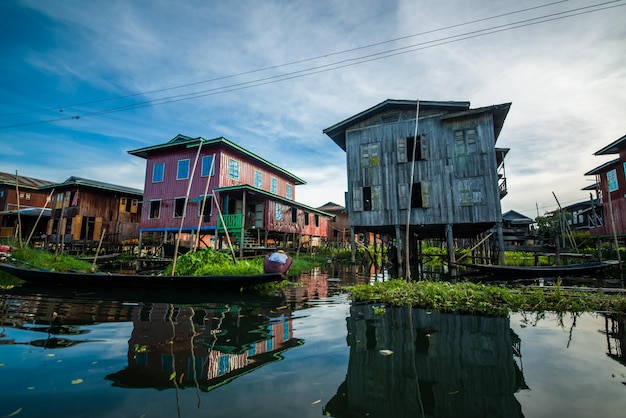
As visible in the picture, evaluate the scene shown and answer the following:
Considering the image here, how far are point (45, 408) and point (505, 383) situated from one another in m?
4.80

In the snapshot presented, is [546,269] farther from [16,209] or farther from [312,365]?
[16,209]

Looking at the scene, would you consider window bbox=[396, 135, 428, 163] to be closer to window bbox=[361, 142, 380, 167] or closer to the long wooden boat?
window bbox=[361, 142, 380, 167]

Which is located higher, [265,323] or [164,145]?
[164,145]

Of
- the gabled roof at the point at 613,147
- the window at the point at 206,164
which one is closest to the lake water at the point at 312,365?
→ the window at the point at 206,164

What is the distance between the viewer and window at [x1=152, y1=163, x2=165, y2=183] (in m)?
23.1

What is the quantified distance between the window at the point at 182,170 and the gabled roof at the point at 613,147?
32.1 m

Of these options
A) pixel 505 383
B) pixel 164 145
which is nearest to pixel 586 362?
pixel 505 383

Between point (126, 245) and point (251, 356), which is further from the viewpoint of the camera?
point (126, 245)

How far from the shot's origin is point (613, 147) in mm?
22188

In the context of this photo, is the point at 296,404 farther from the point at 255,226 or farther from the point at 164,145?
the point at 164,145

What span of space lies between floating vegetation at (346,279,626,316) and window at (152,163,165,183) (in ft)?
69.2

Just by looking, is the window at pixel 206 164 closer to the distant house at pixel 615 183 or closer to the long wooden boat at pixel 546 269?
the long wooden boat at pixel 546 269

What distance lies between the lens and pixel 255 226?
21641 millimetres

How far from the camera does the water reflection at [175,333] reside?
3.55 m
